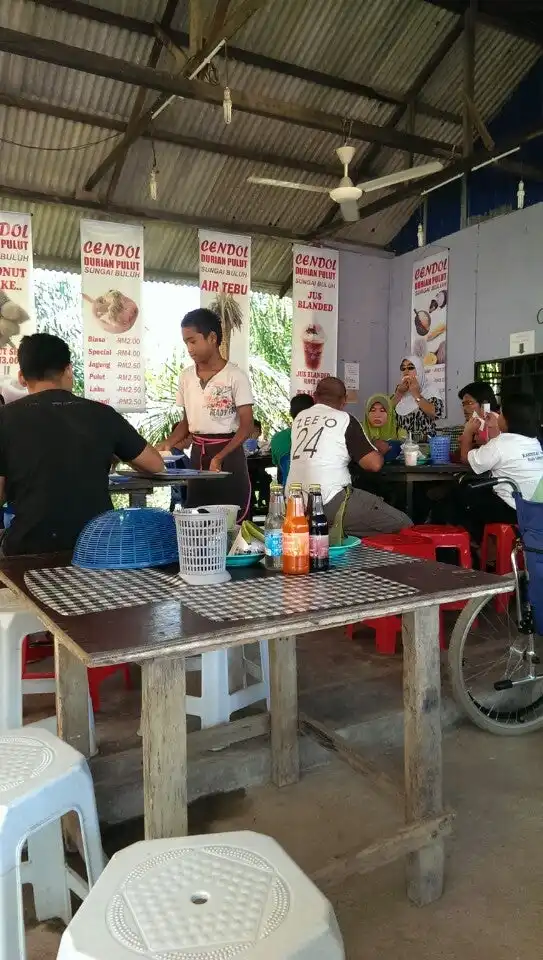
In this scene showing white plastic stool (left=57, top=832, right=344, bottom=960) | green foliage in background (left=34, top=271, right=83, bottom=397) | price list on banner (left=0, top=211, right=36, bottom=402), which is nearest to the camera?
white plastic stool (left=57, top=832, right=344, bottom=960)

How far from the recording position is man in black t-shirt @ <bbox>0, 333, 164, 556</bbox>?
222 centimetres

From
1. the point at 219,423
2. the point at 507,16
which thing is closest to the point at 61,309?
the point at 507,16

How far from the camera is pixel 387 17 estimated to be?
7.13 meters

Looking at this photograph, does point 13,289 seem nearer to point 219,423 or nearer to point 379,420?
point 379,420

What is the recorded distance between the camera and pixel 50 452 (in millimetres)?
2232

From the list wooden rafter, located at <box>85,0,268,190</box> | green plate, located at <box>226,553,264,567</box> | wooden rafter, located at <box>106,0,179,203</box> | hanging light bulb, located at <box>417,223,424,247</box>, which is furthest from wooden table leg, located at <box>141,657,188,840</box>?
hanging light bulb, located at <box>417,223,424,247</box>

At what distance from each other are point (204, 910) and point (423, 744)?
0.91 metres

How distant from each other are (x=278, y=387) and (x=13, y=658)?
8962 mm

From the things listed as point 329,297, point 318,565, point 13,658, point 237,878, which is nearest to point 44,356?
point 13,658

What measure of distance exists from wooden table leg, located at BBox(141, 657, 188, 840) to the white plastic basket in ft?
1.14

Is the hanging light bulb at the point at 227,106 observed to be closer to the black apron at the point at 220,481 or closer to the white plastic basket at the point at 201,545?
the black apron at the point at 220,481

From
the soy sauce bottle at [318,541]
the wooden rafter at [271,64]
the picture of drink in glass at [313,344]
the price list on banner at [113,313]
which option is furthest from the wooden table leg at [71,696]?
the picture of drink in glass at [313,344]

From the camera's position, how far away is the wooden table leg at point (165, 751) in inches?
50.2

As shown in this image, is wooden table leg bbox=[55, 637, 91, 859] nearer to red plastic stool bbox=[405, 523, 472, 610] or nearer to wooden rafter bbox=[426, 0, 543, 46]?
red plastic stool bbox=[405, 523, 472, 610]
